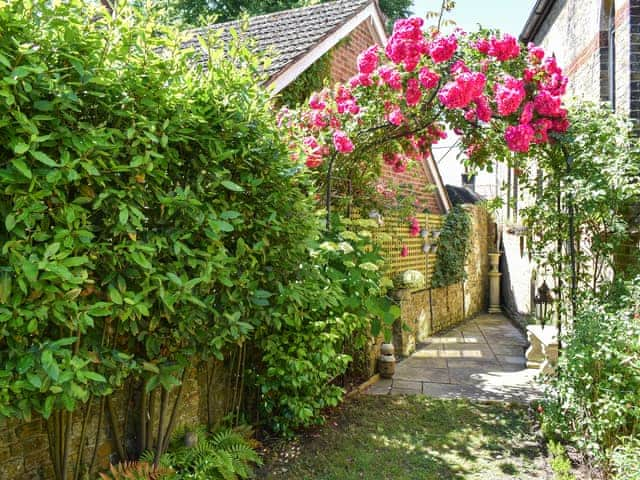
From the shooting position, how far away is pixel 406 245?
859 cm

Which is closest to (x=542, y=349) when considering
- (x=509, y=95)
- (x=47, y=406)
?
(x=509, y=95)

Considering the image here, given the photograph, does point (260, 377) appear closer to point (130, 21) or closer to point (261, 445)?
point (261, 445)

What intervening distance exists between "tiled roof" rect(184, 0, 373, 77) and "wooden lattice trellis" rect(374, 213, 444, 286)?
8.87 feet

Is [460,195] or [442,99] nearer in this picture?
[442,99]

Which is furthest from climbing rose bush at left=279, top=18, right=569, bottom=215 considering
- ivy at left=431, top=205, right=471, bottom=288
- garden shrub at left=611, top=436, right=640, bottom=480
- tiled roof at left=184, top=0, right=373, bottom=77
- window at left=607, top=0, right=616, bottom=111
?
ivy at left=431, top=205, right=471, bottom=288

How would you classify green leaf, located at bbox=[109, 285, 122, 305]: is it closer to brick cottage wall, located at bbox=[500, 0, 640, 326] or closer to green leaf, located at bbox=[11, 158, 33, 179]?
green leaf, located at bbox=[11, 158, 33, 179]

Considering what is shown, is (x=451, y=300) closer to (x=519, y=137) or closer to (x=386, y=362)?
(x=386, y=362)

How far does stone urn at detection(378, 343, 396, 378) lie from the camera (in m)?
6.26

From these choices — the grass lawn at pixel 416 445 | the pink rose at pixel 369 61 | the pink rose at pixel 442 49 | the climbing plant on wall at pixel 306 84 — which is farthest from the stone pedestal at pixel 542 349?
the climbing plant on wall at pixel 306 84

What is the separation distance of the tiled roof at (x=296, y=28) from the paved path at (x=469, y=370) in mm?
4168

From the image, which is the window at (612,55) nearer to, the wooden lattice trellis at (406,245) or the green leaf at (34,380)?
the wooden lattice trellis at (406,245)

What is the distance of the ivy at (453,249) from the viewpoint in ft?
33.0

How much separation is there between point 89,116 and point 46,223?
603 millimetres

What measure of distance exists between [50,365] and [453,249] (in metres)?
9.30
